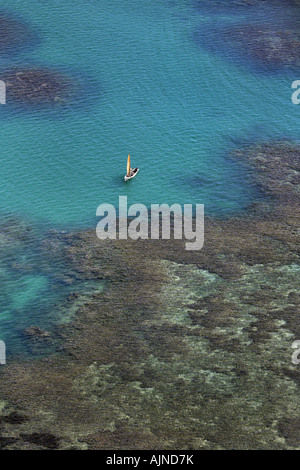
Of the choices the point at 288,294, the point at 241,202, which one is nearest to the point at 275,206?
the point at 241,202

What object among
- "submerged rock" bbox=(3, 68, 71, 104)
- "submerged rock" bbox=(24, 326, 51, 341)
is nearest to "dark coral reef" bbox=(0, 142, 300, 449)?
"submerged rock" bbox=(24, 326, 51, 341)

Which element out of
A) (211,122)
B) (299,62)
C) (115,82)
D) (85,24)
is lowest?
(211,122)

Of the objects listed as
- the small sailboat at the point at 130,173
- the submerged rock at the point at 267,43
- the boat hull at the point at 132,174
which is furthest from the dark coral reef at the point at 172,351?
the submerged rock at the point at 267,43

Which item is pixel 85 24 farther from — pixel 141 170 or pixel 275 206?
pixel 275 206

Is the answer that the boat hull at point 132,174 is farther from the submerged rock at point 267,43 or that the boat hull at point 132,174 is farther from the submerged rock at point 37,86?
the submerged rock at point 267,43

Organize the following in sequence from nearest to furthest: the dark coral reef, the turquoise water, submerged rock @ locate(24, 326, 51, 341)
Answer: the dark coral reef
submerged rock @ locate(24, 326, 51, 341)
the turquoise water

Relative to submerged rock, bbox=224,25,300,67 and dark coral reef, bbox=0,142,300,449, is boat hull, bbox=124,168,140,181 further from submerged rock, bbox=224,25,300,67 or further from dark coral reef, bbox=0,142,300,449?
submerged rock, bbox=224,25,300,67

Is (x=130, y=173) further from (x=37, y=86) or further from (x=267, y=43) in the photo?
(x=267, y=43)
